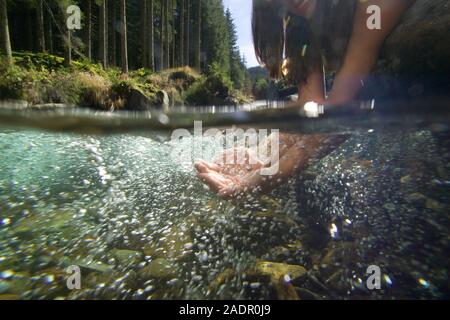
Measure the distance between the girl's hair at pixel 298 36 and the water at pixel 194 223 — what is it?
1050 mm

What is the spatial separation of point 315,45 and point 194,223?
2638mm

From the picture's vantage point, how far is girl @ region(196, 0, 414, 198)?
2826 mm

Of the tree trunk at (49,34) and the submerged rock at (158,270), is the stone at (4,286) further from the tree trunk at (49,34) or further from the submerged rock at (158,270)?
the tree trunk at (49,34)

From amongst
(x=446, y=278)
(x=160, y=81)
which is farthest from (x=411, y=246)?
(x=160, y=81)

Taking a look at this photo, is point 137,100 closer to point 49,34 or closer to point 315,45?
point 315,45

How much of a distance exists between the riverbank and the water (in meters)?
1.45

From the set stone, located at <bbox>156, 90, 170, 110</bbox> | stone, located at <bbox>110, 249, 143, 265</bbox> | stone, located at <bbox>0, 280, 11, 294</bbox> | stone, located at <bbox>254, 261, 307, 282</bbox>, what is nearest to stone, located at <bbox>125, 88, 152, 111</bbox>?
stone, located at <bbox>156, 90, 170, 110</bbox>

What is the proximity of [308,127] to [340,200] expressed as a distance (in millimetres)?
1518

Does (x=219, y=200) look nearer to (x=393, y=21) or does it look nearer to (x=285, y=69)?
(x=285, y=69)

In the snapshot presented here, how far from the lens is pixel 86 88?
487 inches

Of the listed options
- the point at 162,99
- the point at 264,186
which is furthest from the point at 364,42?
the point at 162,99

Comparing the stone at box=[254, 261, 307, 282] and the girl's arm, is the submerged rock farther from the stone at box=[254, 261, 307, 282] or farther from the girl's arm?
the girl's arm

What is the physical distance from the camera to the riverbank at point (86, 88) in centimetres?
1015

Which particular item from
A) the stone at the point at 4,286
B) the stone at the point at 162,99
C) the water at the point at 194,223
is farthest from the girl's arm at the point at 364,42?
the stone at the point at 162,99
